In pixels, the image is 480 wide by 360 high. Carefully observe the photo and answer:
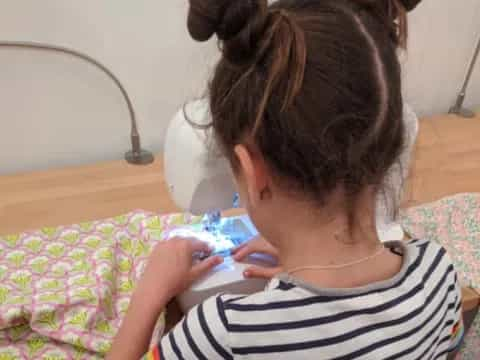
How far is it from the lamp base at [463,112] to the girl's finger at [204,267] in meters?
1.24

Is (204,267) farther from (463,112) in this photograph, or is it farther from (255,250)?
(463,112)

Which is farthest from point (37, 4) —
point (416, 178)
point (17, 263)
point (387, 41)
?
point (416, 178)

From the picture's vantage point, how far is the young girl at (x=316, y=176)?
1.75 feet

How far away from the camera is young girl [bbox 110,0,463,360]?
1.75 feet

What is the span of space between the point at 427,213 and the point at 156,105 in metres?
0.74

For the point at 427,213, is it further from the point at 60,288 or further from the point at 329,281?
the point at 60,288

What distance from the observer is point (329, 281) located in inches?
24.1

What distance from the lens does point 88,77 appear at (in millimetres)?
1197

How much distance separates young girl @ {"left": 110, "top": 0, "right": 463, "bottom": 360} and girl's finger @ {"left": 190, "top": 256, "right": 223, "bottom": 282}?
0.19 metres

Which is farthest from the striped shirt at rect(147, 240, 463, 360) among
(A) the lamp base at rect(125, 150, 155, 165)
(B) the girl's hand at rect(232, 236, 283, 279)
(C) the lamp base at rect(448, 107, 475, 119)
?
(C) the lamp base at rect(448, 107, 475, 119)

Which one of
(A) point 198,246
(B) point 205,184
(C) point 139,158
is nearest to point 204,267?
(A) point 198,246

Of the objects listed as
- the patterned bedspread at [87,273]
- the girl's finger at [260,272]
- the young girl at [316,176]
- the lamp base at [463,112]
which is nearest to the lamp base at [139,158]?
the patterned bedspread at [87,273]

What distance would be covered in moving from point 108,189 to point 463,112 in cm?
126

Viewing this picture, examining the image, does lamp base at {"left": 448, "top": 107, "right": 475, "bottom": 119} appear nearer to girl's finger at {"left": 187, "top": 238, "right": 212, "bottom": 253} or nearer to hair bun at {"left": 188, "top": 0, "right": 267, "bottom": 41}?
girl's finger at {"left": 187, "top": 238, "right": 212, "bottom": 253}
